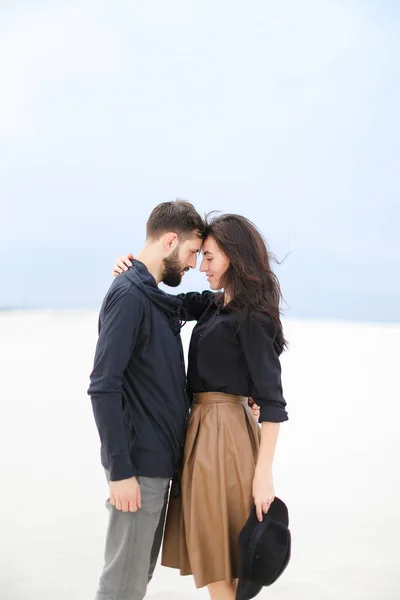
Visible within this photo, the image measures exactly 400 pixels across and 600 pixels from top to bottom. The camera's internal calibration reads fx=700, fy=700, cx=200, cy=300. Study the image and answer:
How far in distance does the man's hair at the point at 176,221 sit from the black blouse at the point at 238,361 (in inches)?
9.4

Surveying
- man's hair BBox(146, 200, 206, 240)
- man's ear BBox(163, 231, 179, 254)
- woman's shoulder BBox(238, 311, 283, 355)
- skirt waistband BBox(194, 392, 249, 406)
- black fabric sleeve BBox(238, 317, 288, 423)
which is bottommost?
skirt waistband BBox(194, 392, 249, 406)

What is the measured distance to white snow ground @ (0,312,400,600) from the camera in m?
3.25

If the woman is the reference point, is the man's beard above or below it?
above

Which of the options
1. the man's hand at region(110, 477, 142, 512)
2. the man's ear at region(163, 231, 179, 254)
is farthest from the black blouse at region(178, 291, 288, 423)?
the man's hand at region(110, 477, 142, 512)

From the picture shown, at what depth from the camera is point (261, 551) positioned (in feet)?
6.05

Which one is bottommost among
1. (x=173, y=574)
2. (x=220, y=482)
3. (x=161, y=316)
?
(x=173, y=574)

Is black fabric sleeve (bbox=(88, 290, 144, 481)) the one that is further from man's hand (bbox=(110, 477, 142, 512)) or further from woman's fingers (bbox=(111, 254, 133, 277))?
woman's fingers (bbox=(111, 254, 133, 277))

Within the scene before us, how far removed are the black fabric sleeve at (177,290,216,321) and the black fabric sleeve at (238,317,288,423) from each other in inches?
12.0

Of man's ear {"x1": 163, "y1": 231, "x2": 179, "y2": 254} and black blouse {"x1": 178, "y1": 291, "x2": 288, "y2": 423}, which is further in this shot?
man's ear {"x1": 163, "y1": 231, "x2": 179, "y2": 254}
